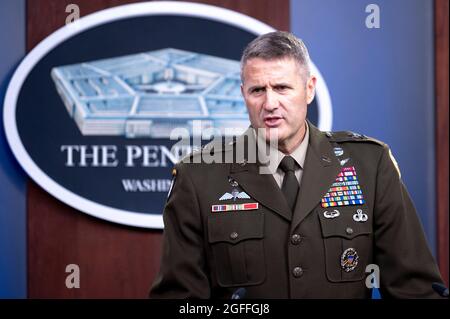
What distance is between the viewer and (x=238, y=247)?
59.1 inches

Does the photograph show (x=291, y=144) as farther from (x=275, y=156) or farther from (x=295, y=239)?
(x=295, y=239)

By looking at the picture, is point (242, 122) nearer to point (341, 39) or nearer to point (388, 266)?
point (341, 39)

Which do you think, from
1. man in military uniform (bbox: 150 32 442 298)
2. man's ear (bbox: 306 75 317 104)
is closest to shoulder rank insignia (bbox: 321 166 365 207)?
man in military uniform (bbox: 150 32 442 298)

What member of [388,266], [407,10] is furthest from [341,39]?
[388,266]

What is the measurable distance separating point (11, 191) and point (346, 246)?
Answer: 60.8 inches

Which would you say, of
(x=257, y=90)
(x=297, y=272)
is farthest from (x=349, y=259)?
(x=257, y=90)

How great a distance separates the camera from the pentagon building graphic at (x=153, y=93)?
2484mm

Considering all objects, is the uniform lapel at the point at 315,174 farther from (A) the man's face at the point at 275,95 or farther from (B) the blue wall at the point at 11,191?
(B) the blue wall at the point at 11,191

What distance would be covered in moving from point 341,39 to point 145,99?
84cm

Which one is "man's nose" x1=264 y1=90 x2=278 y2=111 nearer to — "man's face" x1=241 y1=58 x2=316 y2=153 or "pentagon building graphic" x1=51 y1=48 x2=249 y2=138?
"man's face" x1=241 y1=58 x2=316 y2=153

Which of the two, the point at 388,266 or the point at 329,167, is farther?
the point at 329,167

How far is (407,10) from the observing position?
247cm

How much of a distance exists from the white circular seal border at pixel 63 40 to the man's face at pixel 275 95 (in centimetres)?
94

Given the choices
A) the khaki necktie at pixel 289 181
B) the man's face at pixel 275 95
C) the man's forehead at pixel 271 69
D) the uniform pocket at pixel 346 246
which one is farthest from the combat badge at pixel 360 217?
the man's forehead at pixel 271 69
